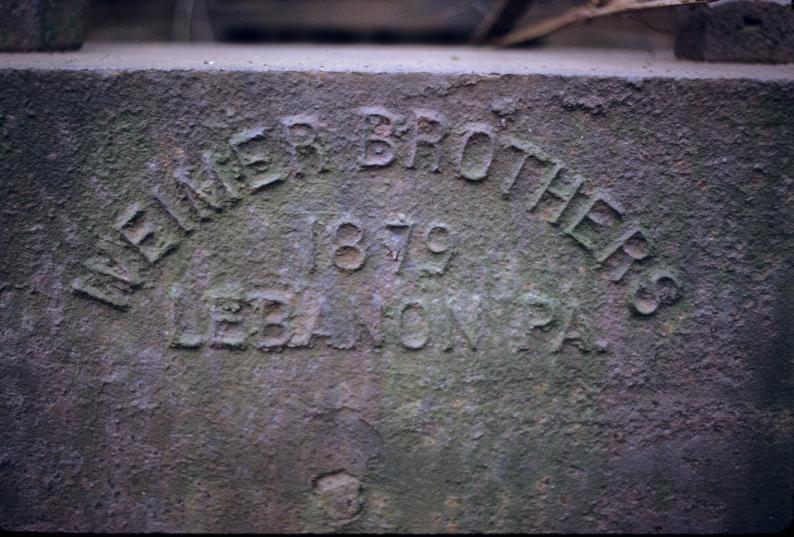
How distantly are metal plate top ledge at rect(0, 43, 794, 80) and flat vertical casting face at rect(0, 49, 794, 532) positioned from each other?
3cm

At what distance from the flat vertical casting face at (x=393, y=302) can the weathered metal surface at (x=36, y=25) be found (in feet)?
0.54

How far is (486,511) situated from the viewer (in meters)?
1.23

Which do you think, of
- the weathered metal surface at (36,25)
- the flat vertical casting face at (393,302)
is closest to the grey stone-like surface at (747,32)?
the flat vertical casting face at (393,302)

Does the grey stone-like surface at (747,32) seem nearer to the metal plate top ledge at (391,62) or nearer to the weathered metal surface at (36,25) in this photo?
the metal plate top ledge at (391,62)

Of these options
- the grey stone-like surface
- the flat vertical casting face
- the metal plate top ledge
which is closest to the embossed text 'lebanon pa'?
the flat vertical casting face

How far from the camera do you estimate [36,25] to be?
3.98ft

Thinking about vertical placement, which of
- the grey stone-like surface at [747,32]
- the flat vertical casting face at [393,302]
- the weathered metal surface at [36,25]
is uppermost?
the grey stone-like surface at [747,32]

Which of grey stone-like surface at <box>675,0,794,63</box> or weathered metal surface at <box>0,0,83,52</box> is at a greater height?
grey stone-like surface at <box>675,0,794,63</box>

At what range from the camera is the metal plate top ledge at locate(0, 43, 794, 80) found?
1123 millimetres

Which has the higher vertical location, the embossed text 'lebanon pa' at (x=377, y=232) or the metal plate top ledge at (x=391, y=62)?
the metal plate top ledge at (x=391, y=62)

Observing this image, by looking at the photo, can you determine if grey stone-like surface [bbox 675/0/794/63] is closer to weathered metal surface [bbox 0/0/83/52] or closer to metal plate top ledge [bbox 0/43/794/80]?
metal plate top ledge [bbox 0/43/794/80]

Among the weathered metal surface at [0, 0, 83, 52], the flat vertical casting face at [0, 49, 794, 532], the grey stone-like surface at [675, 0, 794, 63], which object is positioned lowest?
the flat vertical casting face at [0, 49, 794, 532]

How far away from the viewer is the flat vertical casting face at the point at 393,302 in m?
1.12

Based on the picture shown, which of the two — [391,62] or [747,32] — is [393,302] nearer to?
[391,62]
